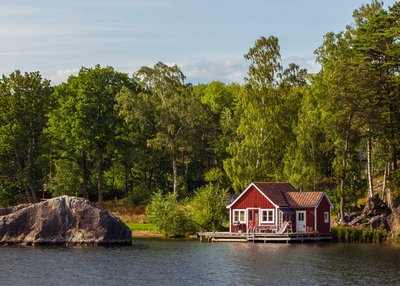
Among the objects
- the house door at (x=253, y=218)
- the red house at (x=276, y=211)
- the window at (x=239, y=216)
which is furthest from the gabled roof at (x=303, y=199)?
the window at (x=239, y=216)

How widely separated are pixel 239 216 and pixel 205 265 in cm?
2447

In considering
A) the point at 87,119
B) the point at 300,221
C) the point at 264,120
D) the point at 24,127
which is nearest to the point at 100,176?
the point at 87,119

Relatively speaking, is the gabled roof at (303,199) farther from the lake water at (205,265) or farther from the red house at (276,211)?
the lake water at (205,265)

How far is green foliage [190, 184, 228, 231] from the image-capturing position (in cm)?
7900

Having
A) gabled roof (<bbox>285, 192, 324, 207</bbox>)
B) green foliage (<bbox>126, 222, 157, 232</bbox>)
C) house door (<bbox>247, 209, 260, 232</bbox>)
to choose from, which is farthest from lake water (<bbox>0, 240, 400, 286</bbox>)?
green foliage (<bbox>126, 222, 157, 232</bbox>)

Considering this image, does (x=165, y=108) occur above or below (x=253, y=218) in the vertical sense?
above

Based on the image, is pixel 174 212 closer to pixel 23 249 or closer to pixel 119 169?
pixel 23 249

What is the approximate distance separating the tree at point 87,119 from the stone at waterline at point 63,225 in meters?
28.5

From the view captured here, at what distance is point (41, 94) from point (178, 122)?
20067 millimetres

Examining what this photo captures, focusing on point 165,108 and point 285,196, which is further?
point 165,108

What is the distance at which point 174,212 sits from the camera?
7744 cm

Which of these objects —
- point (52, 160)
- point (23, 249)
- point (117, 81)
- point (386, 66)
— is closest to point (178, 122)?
point (117, 81)

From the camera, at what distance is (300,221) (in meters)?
76.6

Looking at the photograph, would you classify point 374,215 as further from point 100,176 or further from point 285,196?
point 100,176
